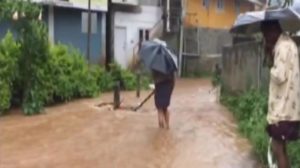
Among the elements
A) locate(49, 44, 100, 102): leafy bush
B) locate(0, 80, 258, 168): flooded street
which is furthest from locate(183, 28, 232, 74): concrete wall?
locate(0, 80, 258, 168): flooded street

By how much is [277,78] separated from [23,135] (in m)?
7.23

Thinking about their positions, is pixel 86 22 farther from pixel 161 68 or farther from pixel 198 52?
pixel 161 68

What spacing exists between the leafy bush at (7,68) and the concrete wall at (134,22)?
15.7 m

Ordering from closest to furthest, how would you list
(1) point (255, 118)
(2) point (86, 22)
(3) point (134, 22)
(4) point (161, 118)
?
1. (1) point (255, 118)
2. (4) point (161, 118)
3. (2) point (86, 22)
4. (3) point (134, 22)

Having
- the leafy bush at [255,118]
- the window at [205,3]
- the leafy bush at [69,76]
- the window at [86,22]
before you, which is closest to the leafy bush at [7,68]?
the leafy bush at [69,76]

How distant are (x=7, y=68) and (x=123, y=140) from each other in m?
5.67

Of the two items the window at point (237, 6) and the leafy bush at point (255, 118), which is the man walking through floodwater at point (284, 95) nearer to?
the leafy bush at point (255, 118)

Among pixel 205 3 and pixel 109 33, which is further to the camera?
pixel 205 3

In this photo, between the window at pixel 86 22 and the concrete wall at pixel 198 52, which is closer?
the window at pixel 86 22

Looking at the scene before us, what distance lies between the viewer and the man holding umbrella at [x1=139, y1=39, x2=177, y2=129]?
1214 cm

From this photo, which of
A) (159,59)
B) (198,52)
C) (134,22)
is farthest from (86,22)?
(159,59)

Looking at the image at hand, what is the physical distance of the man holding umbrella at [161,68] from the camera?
12141 millimetres

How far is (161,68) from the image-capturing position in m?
12.1

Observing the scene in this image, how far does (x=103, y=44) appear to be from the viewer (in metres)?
30.2
